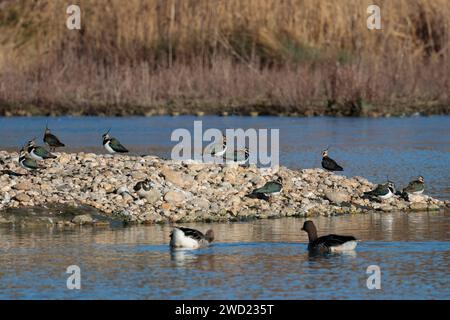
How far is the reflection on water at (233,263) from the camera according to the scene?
1295 cm

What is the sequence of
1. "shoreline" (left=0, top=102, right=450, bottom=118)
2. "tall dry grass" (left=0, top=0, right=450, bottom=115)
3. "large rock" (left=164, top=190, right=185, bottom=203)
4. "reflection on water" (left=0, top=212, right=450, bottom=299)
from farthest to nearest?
"tall dry grass" (left=0, top=0, right=450, bottom=115), "shoreline" (left=0, top=102, right=450, bottom=118), "large rock" (left=164, top=190, right=185, bottom=203), "reflection on water" (left=0, top=212, right=450, bottom=299)

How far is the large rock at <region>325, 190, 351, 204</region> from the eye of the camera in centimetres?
1920

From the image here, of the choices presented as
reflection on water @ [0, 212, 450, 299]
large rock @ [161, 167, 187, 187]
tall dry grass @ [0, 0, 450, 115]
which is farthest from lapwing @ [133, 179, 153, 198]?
tall dry grass @ [0, 0, 450, 115]

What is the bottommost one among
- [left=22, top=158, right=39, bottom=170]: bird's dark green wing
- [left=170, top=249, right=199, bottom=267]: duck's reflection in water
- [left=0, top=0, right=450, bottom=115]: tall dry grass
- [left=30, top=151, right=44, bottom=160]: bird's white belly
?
[left=170, top=249, right=199, bottom=267]: duck's reflection in water

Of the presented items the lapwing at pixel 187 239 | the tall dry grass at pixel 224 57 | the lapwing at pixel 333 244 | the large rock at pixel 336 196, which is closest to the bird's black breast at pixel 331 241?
the lapwing at pixel 333 244

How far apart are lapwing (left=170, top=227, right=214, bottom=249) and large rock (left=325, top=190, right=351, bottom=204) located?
4059 mm

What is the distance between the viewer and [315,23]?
41.1 meters

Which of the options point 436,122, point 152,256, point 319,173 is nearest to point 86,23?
point 436,122

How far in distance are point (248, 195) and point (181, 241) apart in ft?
12.2

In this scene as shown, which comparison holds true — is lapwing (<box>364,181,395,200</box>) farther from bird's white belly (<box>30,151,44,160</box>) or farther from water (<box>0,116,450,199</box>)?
bird's white belly (<box>30,151,44,160</box>)

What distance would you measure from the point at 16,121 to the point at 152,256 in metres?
21.2

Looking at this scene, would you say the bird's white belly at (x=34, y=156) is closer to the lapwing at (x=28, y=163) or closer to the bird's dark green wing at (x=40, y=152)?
the bird's dark green wing at (x=40, y=152)

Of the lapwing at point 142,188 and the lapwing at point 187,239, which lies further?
the lapwing at point 142,188

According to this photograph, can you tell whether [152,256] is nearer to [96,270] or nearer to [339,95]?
[96,270]
